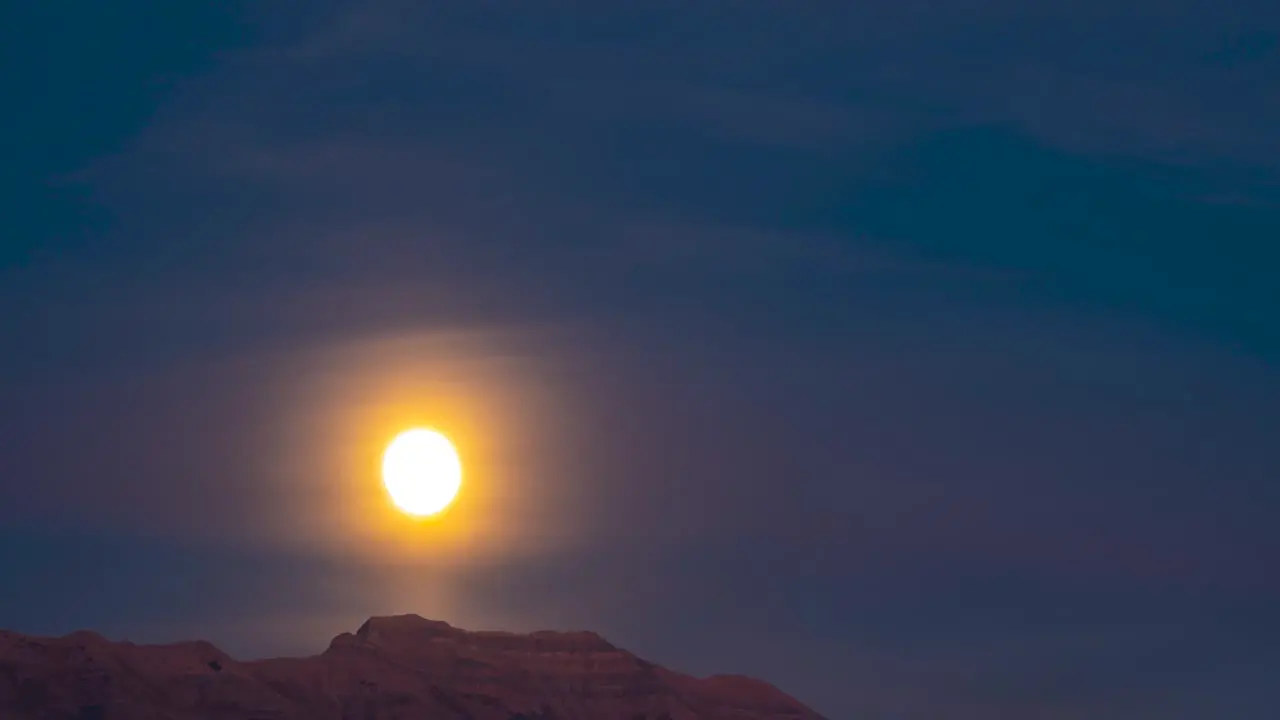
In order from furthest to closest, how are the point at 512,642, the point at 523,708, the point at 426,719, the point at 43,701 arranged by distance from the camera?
the point at 512,642, the point at 523,708, the point at 426,719, the point at 43,701

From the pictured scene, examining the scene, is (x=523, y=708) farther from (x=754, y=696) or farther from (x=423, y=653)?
(x=754, y=696)

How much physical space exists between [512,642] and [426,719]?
25.4 m

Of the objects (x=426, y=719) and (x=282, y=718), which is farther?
(x=426, y=719)

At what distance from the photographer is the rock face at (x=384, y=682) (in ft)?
472

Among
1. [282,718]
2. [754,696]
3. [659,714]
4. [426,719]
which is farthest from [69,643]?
[754,696]

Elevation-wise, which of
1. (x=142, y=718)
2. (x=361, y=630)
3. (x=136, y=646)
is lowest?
(x=142, y=718)

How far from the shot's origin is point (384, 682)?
168 meters

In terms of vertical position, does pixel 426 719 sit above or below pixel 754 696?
below

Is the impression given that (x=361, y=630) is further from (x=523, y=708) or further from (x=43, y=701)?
(x=43, y=701)

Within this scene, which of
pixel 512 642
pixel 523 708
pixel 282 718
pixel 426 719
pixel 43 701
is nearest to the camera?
pixel 43 701

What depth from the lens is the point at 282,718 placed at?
502ft

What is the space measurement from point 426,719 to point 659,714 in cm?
2930

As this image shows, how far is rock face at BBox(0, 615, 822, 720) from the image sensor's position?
143750 millimetres

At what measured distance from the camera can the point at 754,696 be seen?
195375mm
